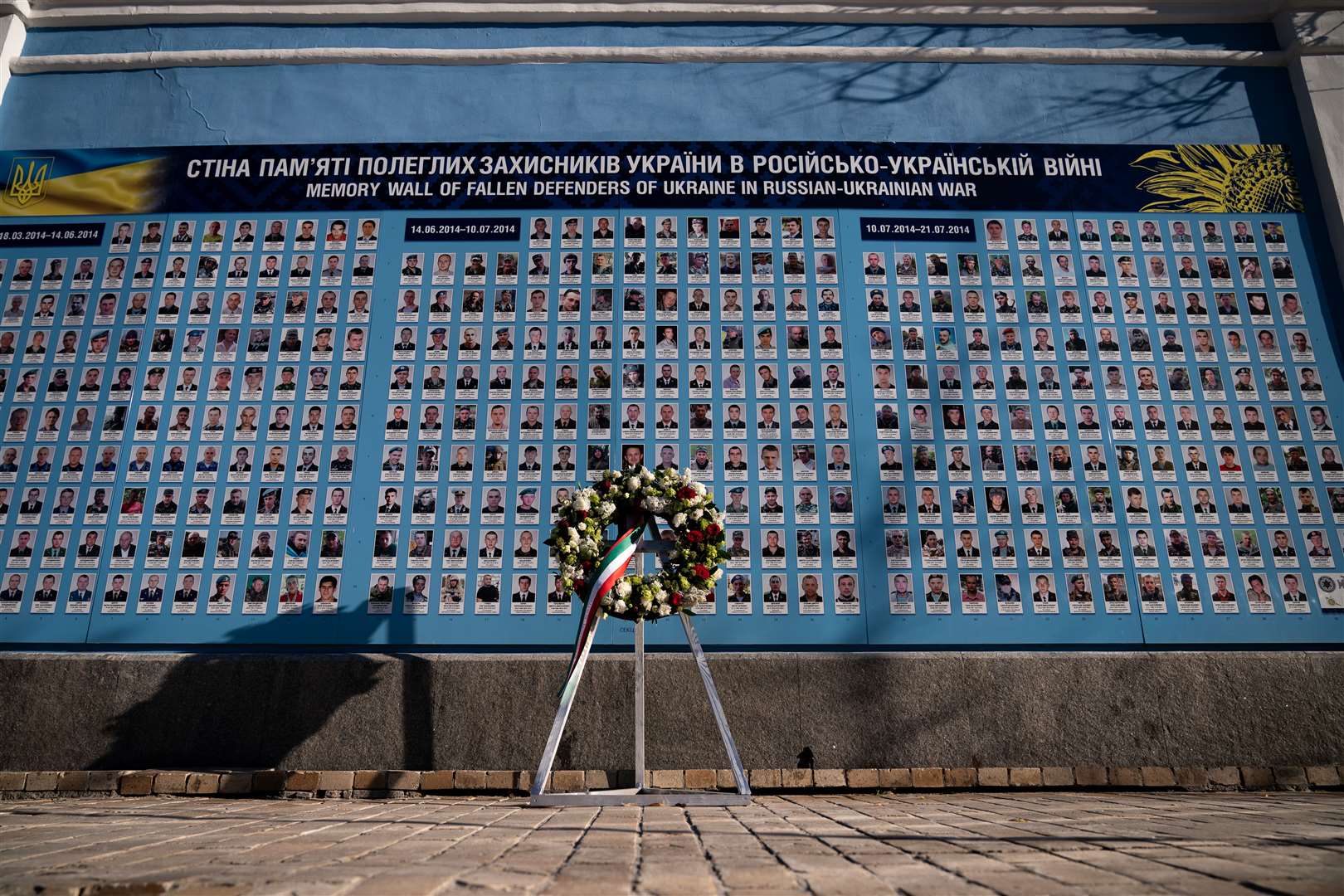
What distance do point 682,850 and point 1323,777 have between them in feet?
18.0

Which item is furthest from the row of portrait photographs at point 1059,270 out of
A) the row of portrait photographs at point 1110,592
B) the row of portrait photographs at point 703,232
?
the row of portrait photographs at point 1110,592

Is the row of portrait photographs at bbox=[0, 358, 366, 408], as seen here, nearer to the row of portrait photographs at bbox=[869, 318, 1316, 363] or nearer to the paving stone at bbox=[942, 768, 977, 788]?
the row of portrait photographs at bbox=[869, 318, 1316, 363]

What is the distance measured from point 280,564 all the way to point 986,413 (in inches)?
223

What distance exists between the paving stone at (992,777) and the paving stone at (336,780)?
4.32 meters

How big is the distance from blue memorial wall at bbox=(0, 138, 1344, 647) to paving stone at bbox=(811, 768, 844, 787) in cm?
91

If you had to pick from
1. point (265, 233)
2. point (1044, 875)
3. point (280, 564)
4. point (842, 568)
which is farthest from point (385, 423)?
point (1044, 875)

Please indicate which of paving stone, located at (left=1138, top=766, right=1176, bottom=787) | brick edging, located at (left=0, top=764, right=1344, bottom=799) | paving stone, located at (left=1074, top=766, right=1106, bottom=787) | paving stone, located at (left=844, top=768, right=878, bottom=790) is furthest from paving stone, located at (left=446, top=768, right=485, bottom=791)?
paving stone, located at (left=1138, top=766, right=1176, bottom=787)

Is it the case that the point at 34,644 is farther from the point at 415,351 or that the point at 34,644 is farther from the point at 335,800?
the point at 415,351

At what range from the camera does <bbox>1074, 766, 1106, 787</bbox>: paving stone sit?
19.2 feet

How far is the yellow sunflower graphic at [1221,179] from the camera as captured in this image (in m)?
7.37

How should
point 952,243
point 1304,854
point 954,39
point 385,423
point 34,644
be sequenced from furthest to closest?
point 954,39
point 952,243
point 385,423
point 34,644
point 1304,854

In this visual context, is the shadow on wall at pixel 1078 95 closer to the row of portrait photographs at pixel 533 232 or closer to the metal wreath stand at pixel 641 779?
the row of portrait photographs at pixel 533 232

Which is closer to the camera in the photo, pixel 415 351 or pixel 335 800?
pixel 335 800

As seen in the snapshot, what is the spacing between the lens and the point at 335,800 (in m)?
5.54
